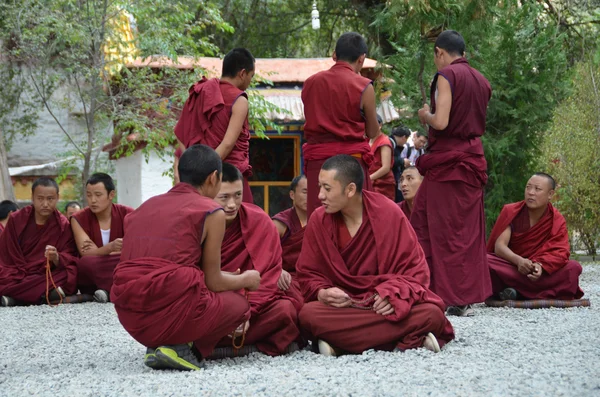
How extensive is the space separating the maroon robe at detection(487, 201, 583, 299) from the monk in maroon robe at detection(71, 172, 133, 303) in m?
3.46

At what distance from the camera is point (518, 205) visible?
750 centimetres

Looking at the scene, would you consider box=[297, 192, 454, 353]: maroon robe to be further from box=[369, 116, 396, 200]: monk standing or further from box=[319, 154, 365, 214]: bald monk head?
box=[369, 116, 396, 200]: monk standing

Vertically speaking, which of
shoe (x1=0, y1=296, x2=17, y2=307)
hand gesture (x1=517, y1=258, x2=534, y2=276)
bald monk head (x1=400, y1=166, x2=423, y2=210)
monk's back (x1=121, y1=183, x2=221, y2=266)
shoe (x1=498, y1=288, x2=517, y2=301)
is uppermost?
monk's back (x1=121, y1=183, x2=221, y2=266)

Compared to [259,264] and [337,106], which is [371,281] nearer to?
[259,264]

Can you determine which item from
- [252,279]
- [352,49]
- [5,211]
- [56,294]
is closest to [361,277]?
[252,279]

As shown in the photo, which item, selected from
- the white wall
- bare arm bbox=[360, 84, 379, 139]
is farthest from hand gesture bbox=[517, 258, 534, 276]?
the white wall

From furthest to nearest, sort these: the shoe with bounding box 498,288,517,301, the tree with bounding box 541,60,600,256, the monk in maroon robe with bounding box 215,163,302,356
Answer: the tree with bounding box 541,60,600,256 < the shoe with bounding box 498,288,517,301 < the monk in maroon robe with bounding box 215,163,302,356

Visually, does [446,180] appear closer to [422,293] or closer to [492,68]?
[422,293]

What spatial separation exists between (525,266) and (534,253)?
248 mm

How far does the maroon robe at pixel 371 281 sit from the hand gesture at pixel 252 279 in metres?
0.42

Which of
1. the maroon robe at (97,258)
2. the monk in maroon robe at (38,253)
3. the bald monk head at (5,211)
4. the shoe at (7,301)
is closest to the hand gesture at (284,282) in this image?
the maroon robe at (97,258)

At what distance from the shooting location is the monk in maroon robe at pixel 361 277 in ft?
15.8

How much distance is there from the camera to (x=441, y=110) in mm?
6438

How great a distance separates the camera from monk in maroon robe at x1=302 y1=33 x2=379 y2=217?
21.8ft
